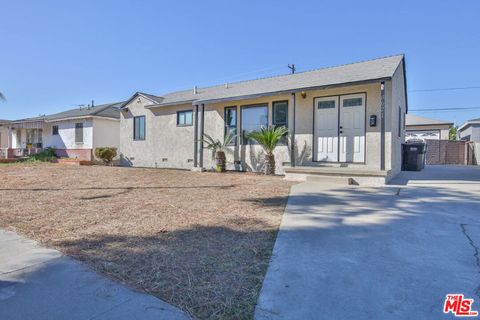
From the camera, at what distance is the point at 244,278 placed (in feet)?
9.27

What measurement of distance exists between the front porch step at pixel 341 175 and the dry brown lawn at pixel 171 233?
146cm

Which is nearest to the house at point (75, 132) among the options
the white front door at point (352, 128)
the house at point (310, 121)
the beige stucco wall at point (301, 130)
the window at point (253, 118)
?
the house at point (310, 121)

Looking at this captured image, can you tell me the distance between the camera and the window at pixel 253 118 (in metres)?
12.1

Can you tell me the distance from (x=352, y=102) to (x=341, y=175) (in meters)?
2.91

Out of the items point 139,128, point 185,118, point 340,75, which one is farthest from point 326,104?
point 139,128

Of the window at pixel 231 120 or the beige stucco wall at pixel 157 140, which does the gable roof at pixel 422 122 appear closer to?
the window at pixel 231 120

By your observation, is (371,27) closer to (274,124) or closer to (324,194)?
(274,124)

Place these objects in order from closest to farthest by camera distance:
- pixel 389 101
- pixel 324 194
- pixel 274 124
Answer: pixel 324 194 < pixel 389 101 < pixel 274 124

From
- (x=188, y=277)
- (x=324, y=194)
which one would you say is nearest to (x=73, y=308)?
(x=188, y=277)

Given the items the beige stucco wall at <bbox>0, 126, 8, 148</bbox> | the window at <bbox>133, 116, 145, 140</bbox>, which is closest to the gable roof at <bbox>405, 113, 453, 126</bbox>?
the window at <bbox>133, 116, 145, 140</bbox>

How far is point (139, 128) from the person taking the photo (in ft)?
55.3

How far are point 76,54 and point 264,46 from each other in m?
11.1

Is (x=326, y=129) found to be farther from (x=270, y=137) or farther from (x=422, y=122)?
(x=422, y=122)

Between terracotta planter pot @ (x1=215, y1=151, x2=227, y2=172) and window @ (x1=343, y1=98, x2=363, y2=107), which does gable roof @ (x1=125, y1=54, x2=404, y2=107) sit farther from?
terracotta planter pot @ (x1=215, y1=151, x2=227, y2=172)
